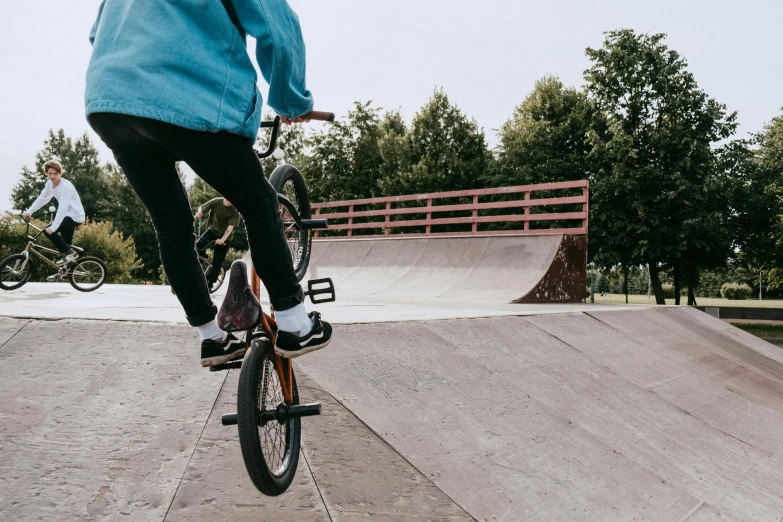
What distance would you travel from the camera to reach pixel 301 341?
2.30m

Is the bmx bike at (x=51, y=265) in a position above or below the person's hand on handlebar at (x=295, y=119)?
below

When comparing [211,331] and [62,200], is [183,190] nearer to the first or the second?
[211,331]

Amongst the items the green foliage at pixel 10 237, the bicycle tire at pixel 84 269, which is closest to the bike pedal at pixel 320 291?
the bicycle tire at pixel 84 269

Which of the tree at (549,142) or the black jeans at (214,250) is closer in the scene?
the black jeans at (214,250)

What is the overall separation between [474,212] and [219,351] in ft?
39.3

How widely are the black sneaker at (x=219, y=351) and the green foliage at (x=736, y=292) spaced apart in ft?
287

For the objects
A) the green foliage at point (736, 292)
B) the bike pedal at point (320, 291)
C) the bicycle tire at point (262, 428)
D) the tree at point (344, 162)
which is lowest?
the green foliage at point (736, 292)

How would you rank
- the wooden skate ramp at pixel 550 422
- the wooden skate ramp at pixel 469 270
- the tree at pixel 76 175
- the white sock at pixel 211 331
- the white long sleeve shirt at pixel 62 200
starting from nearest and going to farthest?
the white sock at pixel 211 331
the wooden skate ramp at pixel 550 422
the white long sleeve shirt at pixel 62 200
the wooden skate ramp at pixel 469 270
the tree at pixel 76 175

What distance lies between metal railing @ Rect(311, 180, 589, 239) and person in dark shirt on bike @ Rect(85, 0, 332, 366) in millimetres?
10331

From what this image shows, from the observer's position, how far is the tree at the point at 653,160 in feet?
77.5

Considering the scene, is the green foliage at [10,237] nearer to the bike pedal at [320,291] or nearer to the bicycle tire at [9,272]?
the bicycle tire at [9,272]

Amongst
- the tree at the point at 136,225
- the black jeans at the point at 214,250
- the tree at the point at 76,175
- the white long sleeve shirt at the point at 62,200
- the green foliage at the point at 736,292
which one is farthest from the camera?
the green foliage at the point at 736,292

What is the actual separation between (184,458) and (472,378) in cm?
206

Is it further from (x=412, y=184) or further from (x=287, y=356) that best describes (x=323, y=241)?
(x=412, y=184)
